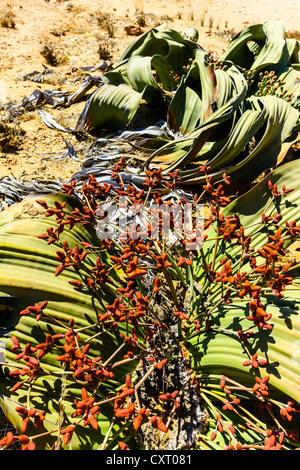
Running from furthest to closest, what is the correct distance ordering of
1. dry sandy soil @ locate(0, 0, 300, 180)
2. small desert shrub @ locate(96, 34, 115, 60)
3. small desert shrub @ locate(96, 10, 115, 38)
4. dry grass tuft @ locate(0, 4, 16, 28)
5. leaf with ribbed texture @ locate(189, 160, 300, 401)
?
small desert shrub @ locate(96, 10, 115, 38), dry grass tuft @ locate(0, 4, 16, 28), small desert shrub @ locate(96, 34, 115, 60), dry sandy soil @ locate(0, 0, 300, 180), leaf with ribbed texture @ locate(189, 160, 300, 401)

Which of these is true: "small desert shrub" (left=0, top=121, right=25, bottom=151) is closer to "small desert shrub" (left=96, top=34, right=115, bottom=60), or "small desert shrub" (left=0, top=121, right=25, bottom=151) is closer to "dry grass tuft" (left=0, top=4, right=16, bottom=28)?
"small desert shrub" (left=96, top=34, right=115, bottom=60)

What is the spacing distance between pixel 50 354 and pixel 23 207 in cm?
55

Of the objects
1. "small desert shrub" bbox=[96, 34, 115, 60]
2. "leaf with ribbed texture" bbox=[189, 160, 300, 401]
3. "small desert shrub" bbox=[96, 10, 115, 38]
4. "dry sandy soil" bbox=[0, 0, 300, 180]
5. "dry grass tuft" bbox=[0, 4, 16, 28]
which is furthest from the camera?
"small desert shrub" bbox=[96, 10, 115, 38]

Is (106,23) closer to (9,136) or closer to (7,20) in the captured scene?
(7,20)

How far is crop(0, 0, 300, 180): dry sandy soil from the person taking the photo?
2.24m

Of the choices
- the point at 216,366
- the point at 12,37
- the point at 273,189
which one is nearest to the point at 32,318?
the point at 216,366

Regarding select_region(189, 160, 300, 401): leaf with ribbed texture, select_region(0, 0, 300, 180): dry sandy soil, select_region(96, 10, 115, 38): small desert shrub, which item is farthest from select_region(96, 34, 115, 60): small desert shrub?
select_region(189, 160, 300, 401): leaf with ribbed texture

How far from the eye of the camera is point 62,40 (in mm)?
4543

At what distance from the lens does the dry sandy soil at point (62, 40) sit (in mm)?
2240
